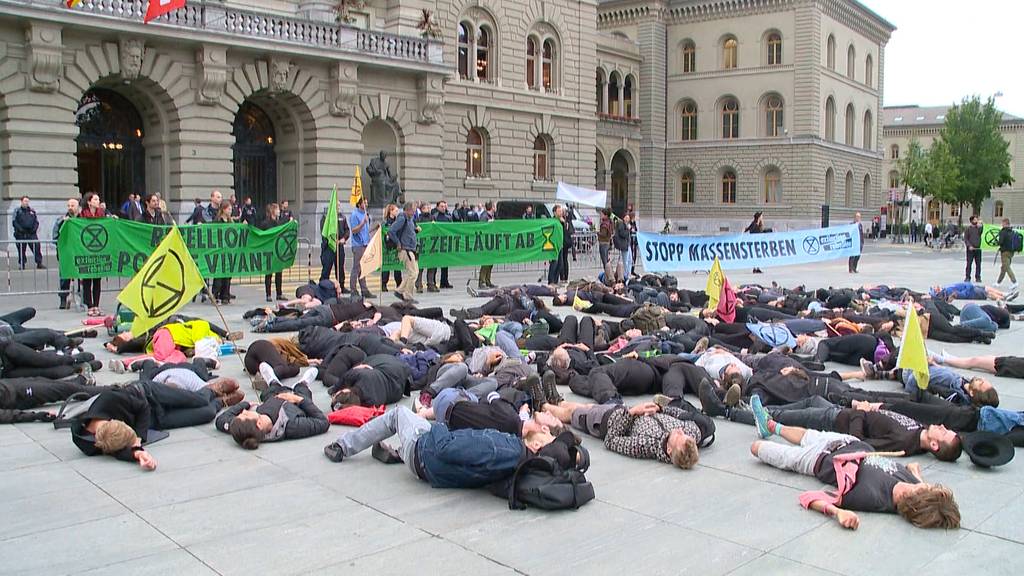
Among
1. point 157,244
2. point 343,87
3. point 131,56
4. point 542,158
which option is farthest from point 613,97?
point 157,244

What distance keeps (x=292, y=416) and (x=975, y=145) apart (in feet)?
261

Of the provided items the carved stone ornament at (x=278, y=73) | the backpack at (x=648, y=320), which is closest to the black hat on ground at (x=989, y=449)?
the backpack at (x=648, y=320)

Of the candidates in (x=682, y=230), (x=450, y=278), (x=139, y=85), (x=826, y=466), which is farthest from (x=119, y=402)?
(x=682, y=230)

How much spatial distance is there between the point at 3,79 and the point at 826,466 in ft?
89.7

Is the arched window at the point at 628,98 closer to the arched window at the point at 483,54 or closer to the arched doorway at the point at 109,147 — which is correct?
the arched window at the point at 483,54

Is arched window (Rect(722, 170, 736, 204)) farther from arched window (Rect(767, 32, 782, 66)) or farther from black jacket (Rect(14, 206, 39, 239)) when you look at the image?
black jacket (Rect(14, 206, 39, 239))

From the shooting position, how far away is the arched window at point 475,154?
4328 cm

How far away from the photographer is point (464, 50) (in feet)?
140

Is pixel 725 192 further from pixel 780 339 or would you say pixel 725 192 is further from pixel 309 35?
pixel 780 339

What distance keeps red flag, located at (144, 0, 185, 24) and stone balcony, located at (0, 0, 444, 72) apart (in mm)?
2017

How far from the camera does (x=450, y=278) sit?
80.7 feet

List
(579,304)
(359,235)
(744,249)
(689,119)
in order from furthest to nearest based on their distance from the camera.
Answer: (689,119), (744,249), (359,235), (579,304)

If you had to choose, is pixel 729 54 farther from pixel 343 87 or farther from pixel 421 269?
pixel 421 269

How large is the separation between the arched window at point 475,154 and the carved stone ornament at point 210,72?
14235 mm
